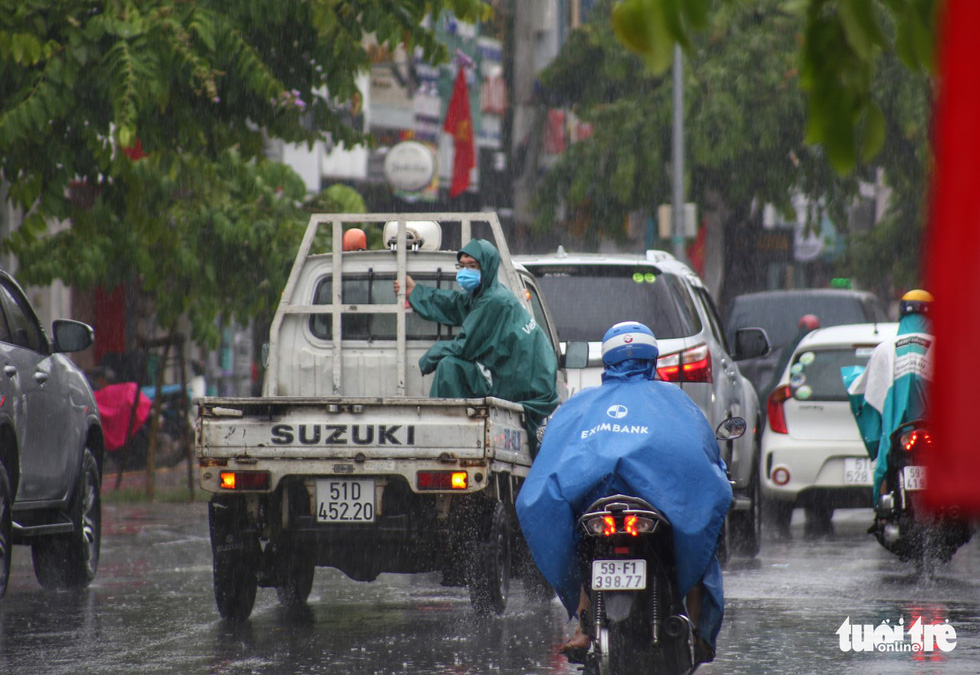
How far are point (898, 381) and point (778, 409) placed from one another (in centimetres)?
300

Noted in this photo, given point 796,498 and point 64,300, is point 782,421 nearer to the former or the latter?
point 796,498

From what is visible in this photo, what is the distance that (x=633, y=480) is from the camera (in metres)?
6.07

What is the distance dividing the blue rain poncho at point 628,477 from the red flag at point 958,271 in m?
4.41

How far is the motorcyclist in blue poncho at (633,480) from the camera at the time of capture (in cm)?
609

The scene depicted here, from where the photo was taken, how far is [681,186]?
27688mm

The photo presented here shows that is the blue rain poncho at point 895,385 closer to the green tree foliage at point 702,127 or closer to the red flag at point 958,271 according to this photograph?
the red flag at point 958,271

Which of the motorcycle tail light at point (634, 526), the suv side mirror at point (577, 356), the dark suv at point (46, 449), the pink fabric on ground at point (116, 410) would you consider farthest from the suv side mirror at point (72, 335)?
the pink fabric on ground at point (116, 410)

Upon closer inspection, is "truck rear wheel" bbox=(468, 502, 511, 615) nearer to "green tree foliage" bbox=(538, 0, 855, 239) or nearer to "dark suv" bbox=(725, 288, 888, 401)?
"dark suv" bbox=(725, 288, 888, 401)

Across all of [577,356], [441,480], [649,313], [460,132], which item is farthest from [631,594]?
[460,132]

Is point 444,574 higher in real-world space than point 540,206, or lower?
lower

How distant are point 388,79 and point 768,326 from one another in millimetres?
16553

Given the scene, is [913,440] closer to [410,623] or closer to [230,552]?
[410,623]

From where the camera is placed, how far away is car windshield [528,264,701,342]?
1115 cm

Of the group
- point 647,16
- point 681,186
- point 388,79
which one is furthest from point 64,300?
point 647,16
